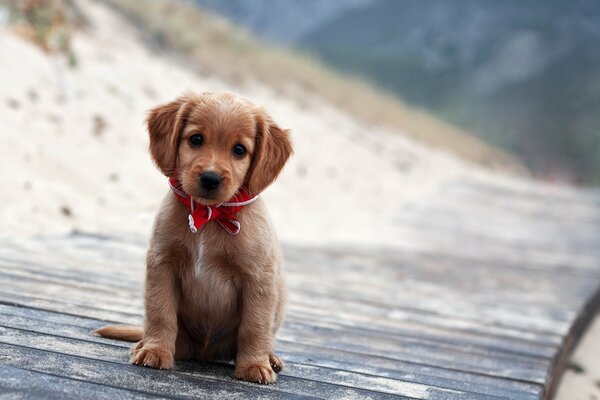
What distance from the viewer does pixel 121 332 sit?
3154mm

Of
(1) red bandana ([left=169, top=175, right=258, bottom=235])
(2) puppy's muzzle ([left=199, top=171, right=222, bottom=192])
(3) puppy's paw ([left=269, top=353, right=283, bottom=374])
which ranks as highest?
(2) puppy's muzzle ([left=199, top=171, right=222, bottom=192])

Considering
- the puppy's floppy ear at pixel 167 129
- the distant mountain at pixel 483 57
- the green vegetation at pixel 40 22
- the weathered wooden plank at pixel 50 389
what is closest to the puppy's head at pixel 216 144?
the puppy's floppy ear at pixel 167 129

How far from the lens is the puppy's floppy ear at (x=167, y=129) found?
277 centimetres

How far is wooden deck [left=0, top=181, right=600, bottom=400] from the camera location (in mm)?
2760

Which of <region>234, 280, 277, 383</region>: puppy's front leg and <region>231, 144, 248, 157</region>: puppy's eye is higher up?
<region>231, 144, 248, 157</region>: puppy's eye

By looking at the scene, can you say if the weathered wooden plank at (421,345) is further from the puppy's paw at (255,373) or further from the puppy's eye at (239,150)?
the puppy's eye at (239,150)

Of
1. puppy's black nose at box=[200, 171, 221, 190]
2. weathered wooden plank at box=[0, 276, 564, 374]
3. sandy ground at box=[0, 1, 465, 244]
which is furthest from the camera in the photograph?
sandy ground at box=[0, 1, 465, 244]

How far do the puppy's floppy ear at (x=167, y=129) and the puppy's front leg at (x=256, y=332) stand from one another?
1.74 ft

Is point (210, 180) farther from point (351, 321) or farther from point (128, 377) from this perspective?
point (351, 321)

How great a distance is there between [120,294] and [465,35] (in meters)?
42.7

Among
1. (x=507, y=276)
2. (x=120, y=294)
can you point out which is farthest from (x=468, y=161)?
(x=120, y=294)

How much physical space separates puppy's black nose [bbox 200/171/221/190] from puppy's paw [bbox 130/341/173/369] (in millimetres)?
623

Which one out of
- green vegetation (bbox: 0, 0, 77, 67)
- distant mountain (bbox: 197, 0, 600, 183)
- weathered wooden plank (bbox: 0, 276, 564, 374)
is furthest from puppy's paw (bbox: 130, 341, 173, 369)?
distant mountain (bbox: 197, 0, 600, 183)

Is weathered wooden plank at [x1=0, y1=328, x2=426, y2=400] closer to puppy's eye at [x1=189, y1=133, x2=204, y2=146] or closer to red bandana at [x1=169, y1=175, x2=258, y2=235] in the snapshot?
red bandana at [x1=169, y1=175, x2=258, y2=235]
